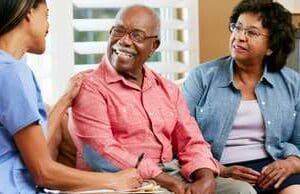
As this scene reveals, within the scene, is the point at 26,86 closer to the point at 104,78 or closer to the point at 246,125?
the point at 104,78

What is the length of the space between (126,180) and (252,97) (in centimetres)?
95

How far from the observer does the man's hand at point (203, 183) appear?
6.33 feet

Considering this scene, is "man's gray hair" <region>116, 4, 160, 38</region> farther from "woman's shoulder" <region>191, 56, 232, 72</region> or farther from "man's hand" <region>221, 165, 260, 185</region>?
"man's hand" <region>221, 165, 260, 185</region>

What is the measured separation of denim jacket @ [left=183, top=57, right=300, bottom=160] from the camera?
2334 millimetres

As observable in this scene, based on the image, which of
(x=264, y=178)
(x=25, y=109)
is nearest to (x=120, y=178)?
(x=25, y=109)

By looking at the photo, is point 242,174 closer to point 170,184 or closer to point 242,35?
point 170,184

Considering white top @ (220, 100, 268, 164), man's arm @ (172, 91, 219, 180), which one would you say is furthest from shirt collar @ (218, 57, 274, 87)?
man's arm @ (172, 91, 219, 180)

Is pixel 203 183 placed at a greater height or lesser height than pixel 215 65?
lesser

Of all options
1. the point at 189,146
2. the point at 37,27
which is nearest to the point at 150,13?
the point at 189,146

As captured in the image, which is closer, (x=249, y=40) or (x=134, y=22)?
(x=134, y=22)

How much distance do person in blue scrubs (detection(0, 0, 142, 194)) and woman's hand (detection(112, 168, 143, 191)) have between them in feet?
0.07

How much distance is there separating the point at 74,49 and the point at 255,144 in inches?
36.8

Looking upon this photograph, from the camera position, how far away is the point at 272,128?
2.34 metres

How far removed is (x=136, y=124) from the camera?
2000 millimetres
